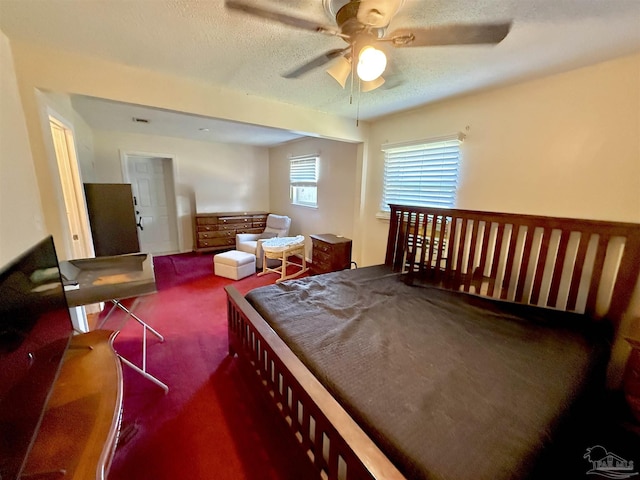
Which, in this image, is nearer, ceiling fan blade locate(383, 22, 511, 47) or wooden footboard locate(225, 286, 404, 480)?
wooden footboard locate(225, 286, 404, 480)

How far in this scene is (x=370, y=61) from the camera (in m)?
1.27

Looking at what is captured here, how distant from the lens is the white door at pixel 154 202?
511 cm

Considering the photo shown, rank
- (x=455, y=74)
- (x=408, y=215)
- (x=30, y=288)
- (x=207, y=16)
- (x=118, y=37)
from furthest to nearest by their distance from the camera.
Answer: (x=408, y=215), (x=455, y=74), (x=118, y=37), (x=207, y=16), (x=30, y=288)

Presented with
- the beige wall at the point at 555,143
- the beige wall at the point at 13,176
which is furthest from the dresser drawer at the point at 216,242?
the beige wall at the point at 555,143

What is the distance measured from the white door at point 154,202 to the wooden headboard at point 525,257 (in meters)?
4.73

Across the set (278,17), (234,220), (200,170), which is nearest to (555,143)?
(278,17)

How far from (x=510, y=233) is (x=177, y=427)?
2.92m

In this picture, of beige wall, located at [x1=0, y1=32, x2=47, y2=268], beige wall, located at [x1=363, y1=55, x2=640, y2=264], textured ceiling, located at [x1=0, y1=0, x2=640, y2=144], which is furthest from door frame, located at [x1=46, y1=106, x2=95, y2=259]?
beige wall, located at [x1=363, y1=55, x2=640, y2=264]

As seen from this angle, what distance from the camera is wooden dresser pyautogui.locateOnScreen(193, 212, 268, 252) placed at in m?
5.28

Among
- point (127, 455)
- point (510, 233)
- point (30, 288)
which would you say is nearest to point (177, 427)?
point (127, 455)

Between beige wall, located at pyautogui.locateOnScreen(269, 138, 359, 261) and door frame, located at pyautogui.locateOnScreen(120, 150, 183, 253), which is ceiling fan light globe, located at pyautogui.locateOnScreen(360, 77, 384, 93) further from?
door frame, located at pyautogui.locateOnScreen(120, 150, 183, 253)

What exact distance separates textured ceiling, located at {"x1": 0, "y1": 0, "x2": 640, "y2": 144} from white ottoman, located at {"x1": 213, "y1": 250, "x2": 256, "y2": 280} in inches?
99.3

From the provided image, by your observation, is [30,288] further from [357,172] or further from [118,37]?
[357,172]

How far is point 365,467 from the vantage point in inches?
32.5
